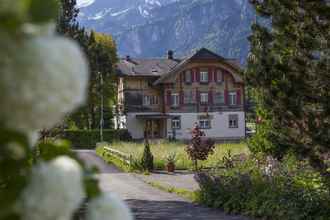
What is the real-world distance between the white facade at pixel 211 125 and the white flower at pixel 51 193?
53.3 m

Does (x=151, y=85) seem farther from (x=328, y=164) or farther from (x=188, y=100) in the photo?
(x=328, y=164)

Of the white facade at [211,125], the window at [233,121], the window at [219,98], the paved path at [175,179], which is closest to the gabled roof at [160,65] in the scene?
the window at [219,98]

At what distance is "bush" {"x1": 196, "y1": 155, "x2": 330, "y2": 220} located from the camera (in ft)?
39.9

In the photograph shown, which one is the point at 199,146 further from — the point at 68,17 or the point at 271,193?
the point at 271,193

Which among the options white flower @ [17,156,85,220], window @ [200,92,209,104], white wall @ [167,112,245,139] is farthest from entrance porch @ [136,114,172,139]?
white flower @ [17,156,85,220]

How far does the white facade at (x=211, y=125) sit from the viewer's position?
55.0 meters

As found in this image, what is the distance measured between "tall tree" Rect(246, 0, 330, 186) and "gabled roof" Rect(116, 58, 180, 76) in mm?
44641

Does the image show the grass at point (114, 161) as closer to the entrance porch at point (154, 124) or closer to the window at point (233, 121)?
the entrance porch at point (154, 124)

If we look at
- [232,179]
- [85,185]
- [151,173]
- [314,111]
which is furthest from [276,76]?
[151,173]

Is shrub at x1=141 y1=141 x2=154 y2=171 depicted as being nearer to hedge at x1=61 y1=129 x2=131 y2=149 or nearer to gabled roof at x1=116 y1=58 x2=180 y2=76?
hedge at x1=61 y1=129 x2=131 y2=149

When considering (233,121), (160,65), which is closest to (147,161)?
(233,121)

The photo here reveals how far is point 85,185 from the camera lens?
117cm

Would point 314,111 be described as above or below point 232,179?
above

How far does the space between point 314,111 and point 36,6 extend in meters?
10.8
